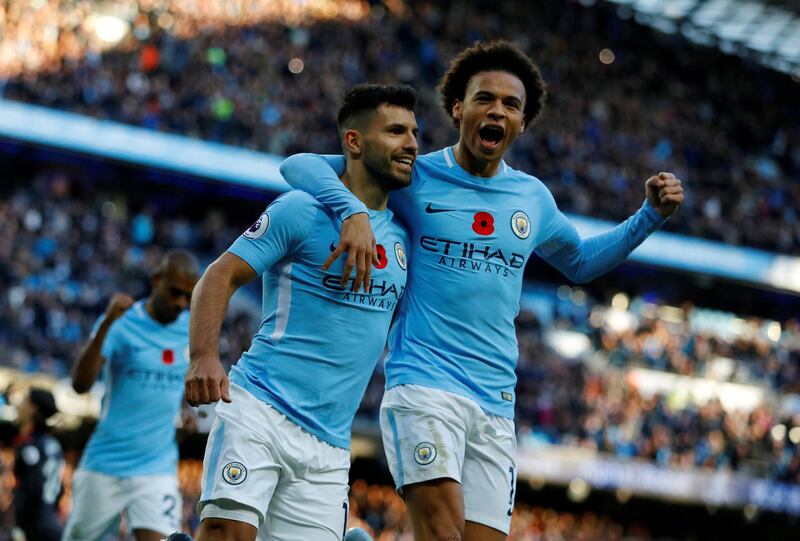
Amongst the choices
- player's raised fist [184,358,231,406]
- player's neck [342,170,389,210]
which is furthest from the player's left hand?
player's raised fist [184,358,231,406]

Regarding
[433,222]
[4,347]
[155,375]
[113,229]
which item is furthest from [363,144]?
[113,229]

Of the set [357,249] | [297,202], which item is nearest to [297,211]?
[297,202]

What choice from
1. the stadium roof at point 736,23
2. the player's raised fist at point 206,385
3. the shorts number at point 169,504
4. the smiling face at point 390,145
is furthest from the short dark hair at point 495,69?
the stadium roof at point 736,23

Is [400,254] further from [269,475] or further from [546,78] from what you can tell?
[546,78]

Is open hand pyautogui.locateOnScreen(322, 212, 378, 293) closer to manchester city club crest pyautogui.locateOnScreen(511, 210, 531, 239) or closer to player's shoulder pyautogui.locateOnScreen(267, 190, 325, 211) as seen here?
player's shoulder pyautogui.locateOnScreen(267, 190, 325, 211)

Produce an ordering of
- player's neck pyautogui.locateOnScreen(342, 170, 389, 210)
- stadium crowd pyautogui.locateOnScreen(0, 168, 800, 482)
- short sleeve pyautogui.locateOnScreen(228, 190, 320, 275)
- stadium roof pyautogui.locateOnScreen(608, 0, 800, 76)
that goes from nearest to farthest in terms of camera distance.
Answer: short sleeve pyautogui.locateOnScreen(228, 190, 320, 275)
player's neck pyautogui.locateOnScreen(342, 170, 389, 210)
stadium crowd pyautogui.locateOnScreen(0, 168, 800, 482)
stadium roof pyautogui.locateOnScreen(608, 0, 800, 76)

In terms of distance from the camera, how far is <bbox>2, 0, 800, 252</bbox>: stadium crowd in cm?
2392

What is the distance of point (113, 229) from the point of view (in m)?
21.7

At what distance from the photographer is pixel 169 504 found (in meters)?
7.05

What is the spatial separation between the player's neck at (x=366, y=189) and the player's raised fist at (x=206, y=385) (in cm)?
105

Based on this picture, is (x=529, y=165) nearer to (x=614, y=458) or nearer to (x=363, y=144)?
(x=614, y=458)

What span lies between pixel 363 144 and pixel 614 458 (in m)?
20.4

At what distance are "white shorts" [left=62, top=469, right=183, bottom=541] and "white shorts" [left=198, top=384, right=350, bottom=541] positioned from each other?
2851 millimetres

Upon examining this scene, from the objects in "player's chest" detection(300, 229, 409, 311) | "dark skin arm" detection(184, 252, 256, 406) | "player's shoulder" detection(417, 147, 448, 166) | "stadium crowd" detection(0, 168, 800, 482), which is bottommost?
"stadium crowd" detection(0, 168, 800, 482)
